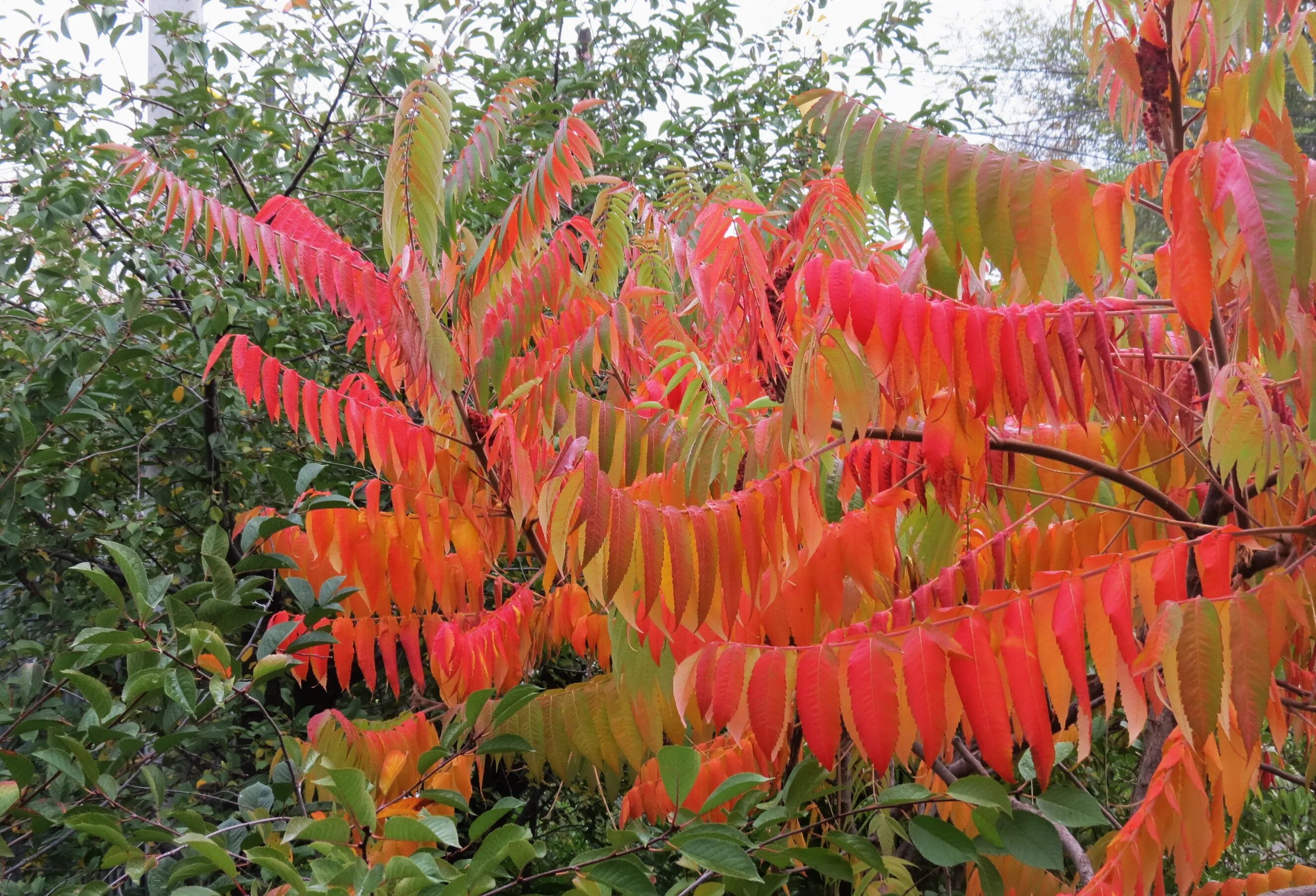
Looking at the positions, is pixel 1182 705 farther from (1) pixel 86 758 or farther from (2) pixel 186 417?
(2) pixel 186 417

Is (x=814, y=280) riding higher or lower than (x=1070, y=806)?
higher

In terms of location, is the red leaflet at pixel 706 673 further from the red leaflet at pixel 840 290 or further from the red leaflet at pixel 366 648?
the red leaflet at pixel 366 648

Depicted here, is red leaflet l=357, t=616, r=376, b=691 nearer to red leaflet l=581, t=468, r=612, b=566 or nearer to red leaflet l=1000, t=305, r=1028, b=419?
red leaflet l=581, t=468, r=612, b=566

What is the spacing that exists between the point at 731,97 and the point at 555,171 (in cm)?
295

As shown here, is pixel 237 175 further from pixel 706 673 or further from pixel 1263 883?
pixel 1263 883

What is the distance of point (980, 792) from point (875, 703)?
0.71ft

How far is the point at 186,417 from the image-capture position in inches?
125

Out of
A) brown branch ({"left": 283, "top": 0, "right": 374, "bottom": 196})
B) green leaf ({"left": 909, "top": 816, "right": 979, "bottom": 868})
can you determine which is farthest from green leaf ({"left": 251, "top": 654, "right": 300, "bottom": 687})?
brown branch ({"left": 283, "top": 0, "right": 374, "bottom": 196})

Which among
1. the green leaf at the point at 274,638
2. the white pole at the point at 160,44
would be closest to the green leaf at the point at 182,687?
the green leaf at the point at 274,638

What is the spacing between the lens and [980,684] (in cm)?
139

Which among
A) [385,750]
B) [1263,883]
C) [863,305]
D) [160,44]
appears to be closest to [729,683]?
[863,305]

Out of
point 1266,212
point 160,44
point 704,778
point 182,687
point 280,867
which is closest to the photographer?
point 280,867

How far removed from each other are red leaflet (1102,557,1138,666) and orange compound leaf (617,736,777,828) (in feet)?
3.15

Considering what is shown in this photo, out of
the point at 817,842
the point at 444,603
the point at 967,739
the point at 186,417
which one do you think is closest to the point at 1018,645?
the point at 967,739
